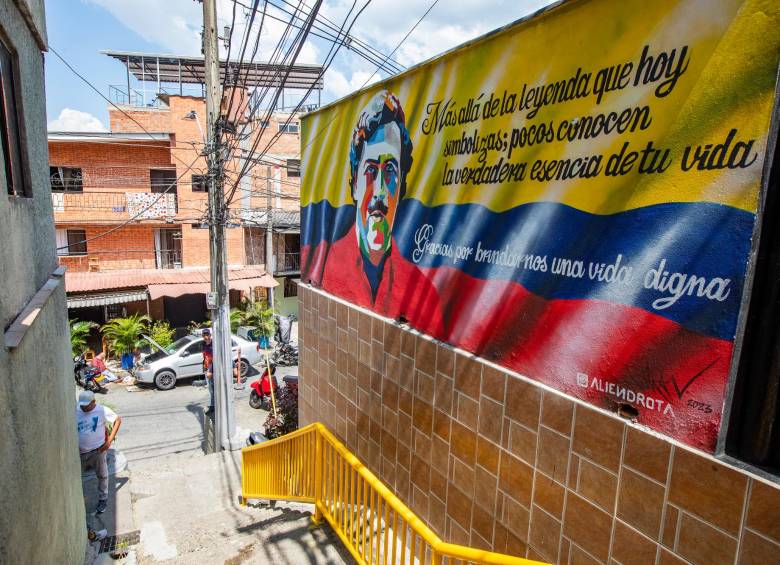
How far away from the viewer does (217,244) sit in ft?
33.2

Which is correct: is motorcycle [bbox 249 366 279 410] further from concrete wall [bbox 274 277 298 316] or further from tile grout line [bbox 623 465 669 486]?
tile grout line [bbox 623 465 669 486]

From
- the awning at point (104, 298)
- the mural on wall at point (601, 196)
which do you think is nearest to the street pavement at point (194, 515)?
the mural on wall at point (601, 196)

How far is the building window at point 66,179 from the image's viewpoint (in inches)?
738

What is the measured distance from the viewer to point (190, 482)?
8.00 metres

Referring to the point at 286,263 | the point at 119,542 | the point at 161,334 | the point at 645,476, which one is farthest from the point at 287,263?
the point at 645,476

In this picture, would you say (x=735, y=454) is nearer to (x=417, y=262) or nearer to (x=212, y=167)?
(x=417, y=262)

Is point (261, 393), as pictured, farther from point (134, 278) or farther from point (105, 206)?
point (105, 206)

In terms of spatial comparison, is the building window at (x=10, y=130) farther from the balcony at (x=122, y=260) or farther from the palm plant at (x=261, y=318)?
the balcony at (x=122, y=260)

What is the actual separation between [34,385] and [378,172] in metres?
3.34

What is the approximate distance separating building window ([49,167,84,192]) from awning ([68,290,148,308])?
15.0 ft

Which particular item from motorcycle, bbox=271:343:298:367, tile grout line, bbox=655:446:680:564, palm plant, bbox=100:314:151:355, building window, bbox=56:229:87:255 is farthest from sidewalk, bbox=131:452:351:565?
building window, bbox=56:229:87:255

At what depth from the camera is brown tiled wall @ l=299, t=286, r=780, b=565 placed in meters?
2.01

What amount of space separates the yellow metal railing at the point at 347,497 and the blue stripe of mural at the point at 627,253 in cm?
152

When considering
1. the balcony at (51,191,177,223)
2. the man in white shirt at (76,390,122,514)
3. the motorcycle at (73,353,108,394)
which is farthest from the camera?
the balcony at (51,191,177,223)
